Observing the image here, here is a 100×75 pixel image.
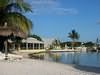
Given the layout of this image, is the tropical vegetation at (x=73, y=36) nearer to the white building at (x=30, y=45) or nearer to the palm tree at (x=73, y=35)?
the palm tree at (x=73, y=35)

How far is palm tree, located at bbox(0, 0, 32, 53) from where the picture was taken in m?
26.0

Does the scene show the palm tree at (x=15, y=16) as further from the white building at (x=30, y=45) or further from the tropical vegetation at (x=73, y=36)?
the tropical vegetation at (x=73, y=36)

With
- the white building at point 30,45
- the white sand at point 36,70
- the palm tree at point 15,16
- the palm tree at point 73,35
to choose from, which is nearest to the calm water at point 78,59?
the palm tree at point 15,16

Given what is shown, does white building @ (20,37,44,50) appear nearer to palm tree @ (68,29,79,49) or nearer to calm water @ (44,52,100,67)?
calm water @ (44,52,100,67)

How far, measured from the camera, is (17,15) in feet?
86.2

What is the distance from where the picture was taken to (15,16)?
26.1 m

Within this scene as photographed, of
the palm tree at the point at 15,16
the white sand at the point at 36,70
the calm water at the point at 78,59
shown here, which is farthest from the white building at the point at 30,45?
the white sand at the point at 36,70

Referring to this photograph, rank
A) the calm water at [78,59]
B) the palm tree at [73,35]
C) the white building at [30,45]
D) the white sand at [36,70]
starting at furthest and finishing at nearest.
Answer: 1. the palm tree at [73,35]
2. the white building at [30,45]
3. the calm water at [78,59]
4. the white sand at [36,70]

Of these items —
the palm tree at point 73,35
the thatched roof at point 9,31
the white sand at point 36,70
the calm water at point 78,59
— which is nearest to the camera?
the white sand at point 36,70

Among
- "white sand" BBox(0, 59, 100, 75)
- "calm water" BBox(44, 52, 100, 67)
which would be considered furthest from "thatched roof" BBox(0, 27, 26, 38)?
"white sand" BBox(0, 59, 100, 75)

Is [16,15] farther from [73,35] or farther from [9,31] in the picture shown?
[73,35]

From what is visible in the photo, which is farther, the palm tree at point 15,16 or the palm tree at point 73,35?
the palm tree at point 73,35

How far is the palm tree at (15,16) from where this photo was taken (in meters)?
26.0

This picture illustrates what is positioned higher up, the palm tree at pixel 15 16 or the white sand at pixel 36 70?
the palm tree at pixel 15 16
